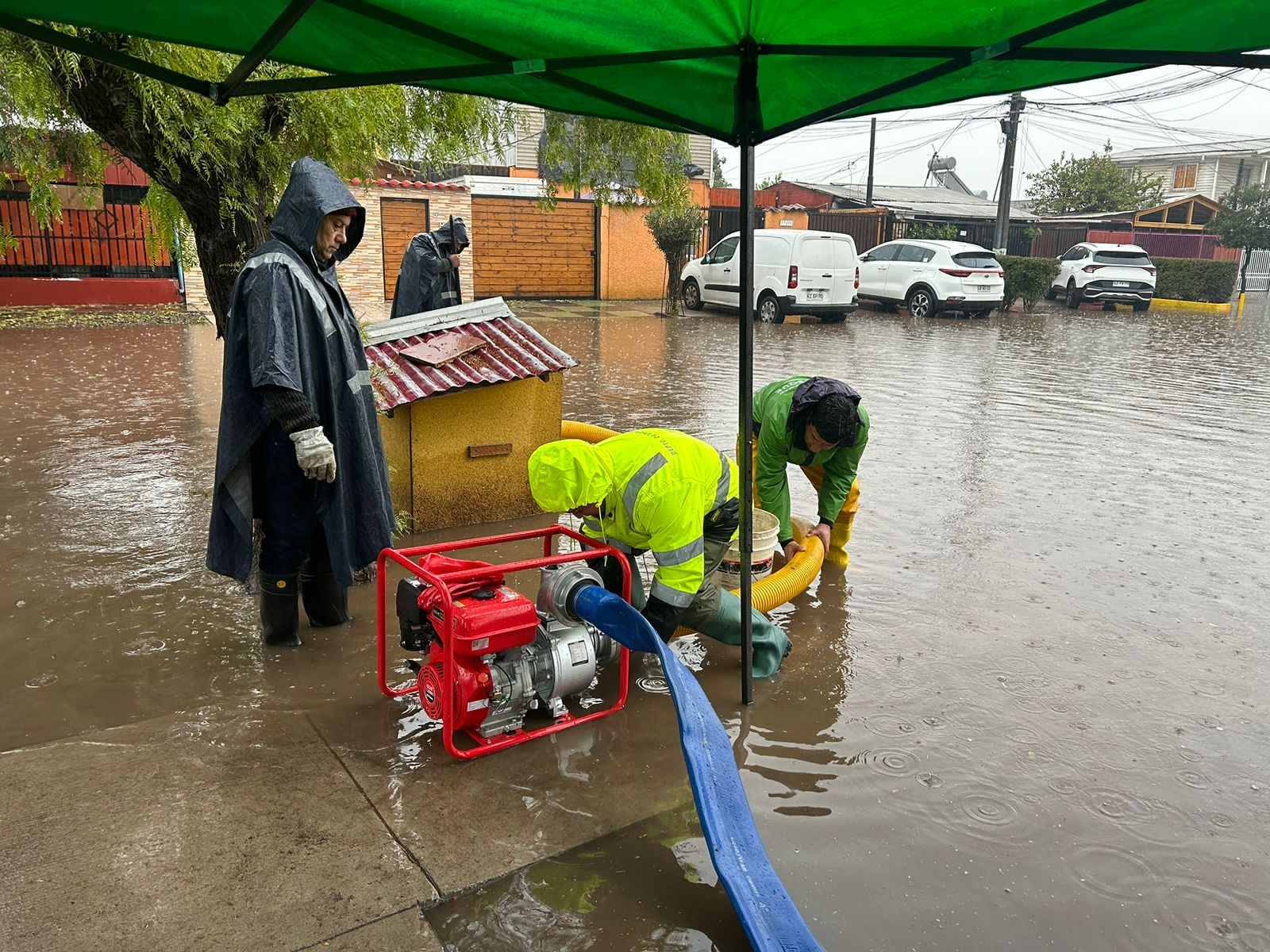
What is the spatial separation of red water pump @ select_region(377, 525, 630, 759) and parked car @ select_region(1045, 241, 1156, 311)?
912 inches

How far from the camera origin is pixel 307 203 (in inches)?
141

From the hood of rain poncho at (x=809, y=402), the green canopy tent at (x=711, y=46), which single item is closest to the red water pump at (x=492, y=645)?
the green canopy tent at (x=711, y=46)

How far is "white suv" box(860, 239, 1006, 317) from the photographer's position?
62.1 feet

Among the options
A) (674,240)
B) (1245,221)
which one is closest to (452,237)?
(674,240)

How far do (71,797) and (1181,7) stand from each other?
395 cm

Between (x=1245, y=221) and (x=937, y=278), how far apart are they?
23.2 m

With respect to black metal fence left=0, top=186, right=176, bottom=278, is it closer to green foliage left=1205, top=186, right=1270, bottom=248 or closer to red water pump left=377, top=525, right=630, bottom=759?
red water pump left=377, top=525, right=630, bottom=759

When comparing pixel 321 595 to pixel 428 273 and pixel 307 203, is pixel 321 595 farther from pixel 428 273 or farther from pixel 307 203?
pixel 428 273

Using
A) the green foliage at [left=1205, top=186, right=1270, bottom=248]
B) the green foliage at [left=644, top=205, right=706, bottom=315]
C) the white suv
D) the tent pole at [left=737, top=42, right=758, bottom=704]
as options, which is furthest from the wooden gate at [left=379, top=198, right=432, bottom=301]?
the green foliage at [left=1205, top=186, right=1270, bottom=248]

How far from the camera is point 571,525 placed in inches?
225

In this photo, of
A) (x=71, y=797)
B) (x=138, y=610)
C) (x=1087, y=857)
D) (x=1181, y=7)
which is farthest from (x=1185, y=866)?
(x=138, y=610)

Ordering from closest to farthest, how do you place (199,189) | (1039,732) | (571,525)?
(1039,732) < (199,189) < (571,525)

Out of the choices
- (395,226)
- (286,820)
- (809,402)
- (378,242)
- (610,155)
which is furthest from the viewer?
(395,226)

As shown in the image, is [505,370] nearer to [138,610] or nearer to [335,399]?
[335,399]
